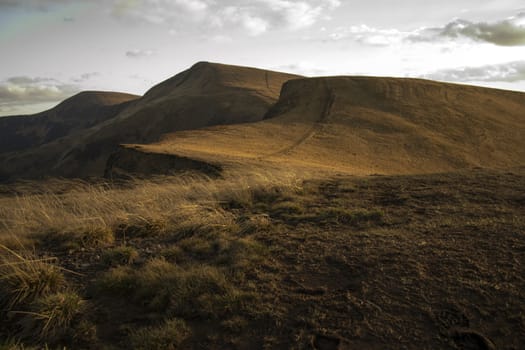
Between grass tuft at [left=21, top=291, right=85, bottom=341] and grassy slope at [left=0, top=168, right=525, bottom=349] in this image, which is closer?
grassy slope at [left=0, top=168, right=525, bottom=349]

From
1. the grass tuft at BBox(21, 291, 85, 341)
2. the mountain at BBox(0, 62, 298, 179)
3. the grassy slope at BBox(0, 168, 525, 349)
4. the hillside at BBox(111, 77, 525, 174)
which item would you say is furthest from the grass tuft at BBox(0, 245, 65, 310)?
the mountain at BBox(0, 62, 298, 179)

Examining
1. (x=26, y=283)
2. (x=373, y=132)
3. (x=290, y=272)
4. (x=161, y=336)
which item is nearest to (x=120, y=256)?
(x=26, y=283)

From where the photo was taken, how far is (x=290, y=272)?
14.7 feet

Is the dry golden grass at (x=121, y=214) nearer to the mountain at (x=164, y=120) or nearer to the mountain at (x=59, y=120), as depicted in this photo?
the mountain at (x=164, y=120)

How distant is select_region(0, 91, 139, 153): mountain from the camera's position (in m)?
105

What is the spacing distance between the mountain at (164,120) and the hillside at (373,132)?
54.6 feet

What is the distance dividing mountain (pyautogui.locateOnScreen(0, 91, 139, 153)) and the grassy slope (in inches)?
3845

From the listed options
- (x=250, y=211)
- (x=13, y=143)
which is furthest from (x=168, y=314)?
(x=13, y=143)

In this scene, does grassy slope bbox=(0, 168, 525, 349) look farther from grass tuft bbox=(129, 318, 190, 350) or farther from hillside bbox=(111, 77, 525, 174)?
hillside bbox=(111, 77, 525, 174)

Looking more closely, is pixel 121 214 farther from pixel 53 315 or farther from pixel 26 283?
pixel 53 315

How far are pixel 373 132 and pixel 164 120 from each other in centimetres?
3811

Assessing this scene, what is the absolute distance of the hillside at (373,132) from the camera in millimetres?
20188

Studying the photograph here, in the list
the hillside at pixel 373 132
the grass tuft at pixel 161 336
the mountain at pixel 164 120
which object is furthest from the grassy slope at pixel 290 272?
the mountain at pixel 164 120

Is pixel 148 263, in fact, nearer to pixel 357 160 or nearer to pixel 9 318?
pixel 9 318
